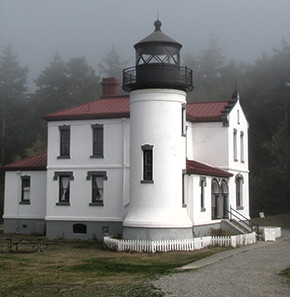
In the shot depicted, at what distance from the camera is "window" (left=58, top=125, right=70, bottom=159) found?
106 ft

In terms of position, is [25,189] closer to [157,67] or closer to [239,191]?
[239,191]

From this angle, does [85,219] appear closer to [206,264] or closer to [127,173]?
[127,173]

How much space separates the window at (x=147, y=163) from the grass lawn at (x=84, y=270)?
12.0 ft

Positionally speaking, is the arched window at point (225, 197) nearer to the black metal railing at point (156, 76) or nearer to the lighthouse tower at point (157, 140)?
the lighthouse tower at point (157, 140)

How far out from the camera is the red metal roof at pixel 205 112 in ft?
109

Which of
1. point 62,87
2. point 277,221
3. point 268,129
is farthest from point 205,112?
point 62,87

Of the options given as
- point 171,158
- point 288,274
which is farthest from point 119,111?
point 288,274

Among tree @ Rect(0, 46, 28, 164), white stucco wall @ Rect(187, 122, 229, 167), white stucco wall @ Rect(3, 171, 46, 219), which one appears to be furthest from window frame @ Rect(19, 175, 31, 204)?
tree @ Rect(0, 46, 28, 164)

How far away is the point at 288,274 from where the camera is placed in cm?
1775

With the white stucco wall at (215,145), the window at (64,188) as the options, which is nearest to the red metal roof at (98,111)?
the window at (64,188)

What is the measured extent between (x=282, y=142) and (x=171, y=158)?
98.7 ft

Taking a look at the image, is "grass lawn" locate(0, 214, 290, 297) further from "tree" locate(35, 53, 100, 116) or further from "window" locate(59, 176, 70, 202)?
"tree" locate(35, 53, 100, 116)

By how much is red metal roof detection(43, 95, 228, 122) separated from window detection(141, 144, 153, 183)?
4524 millimetres

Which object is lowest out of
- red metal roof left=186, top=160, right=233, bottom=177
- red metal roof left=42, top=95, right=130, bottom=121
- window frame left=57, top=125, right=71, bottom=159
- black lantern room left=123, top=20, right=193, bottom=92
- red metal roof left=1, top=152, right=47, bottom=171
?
red metal roof left=186, top=160, right=233, bottom=177
